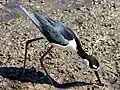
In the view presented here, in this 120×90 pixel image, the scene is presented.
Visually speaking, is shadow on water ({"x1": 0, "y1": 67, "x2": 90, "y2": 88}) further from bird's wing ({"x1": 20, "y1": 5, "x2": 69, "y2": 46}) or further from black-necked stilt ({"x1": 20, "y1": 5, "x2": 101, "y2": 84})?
bird's wing ({"x1": 20, "y1": 5, "x2": 69, "y2": 46})

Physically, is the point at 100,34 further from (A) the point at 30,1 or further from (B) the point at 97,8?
(A) the point at 30,1

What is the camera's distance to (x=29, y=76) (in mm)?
6566

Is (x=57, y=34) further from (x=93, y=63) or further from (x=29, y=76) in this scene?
(x=29, y=76)

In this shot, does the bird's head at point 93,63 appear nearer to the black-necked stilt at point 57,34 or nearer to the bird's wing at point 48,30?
the black-necked stilt at point 57,34

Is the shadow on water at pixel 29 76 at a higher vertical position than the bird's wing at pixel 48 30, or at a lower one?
lower

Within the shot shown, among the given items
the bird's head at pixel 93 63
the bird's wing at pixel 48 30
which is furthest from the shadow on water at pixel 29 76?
the bird's wing at pixel 48 30

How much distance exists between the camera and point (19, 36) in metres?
7.25

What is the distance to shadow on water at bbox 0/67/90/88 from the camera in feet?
21.2

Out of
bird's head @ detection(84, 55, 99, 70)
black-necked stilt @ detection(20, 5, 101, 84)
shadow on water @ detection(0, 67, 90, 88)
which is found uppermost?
black-necked stilt @ detection(20, 5, 101, 84)

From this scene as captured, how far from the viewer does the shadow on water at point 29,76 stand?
646 centimetres

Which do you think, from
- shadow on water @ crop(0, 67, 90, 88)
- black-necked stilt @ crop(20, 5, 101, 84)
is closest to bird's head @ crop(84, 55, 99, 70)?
black-necked stilt @ crop(20, 5, 101, 84)

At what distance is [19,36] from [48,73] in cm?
99

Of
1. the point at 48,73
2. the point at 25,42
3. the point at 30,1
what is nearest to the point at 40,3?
the point at 30,1

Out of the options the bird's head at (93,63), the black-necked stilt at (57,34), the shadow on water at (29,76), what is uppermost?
the black-necked stilt at (57,34)
